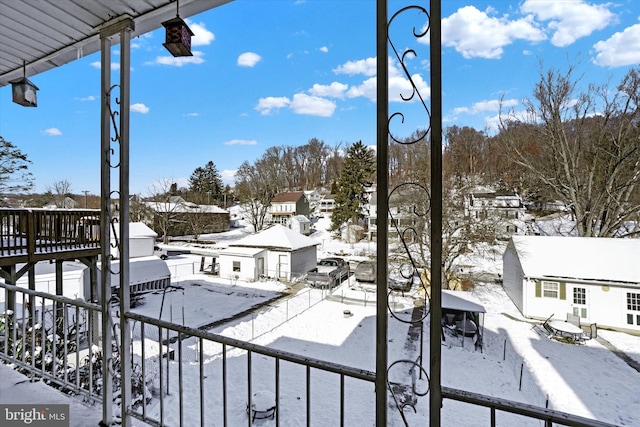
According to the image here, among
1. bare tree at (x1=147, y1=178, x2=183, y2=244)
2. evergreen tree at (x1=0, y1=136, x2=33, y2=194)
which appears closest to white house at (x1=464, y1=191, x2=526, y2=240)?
evergreen tree at (x1=0, y1=136, x2=33, y2=194)

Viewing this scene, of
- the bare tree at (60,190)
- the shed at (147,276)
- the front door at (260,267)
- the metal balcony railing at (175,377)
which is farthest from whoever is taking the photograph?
the bare tree at (60,190)

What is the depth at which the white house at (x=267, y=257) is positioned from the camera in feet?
36.5

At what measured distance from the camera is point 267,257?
1168 cm

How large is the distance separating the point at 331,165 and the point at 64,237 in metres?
22.6

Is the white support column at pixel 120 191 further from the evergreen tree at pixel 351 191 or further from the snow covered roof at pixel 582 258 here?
the evergreen tree at pixel 351 191

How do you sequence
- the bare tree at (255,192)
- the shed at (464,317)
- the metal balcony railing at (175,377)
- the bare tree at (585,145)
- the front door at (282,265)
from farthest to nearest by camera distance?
1. the bare tree at (255,192)
2. the front door at (282,265)
3. the bare tree at (585,145)
4. the shed at (464,317)
5. the metal balcony railing at (175,377)

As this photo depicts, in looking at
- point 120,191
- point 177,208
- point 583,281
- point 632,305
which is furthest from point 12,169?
point 632,305

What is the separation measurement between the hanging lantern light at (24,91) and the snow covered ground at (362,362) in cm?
190

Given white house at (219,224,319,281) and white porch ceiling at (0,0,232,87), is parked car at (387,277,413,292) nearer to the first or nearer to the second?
white porch ceiling at (0,0,232,87)

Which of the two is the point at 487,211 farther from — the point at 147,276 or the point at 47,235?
the point at 47,235

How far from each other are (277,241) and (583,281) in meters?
9.18

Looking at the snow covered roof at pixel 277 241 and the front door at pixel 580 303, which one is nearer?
the front door at pixel 580 303

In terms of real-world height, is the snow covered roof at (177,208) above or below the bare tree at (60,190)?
below

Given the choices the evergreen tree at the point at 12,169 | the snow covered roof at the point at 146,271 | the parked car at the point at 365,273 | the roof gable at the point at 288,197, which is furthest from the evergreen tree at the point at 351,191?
the evergreen tree at the point at 12,169
